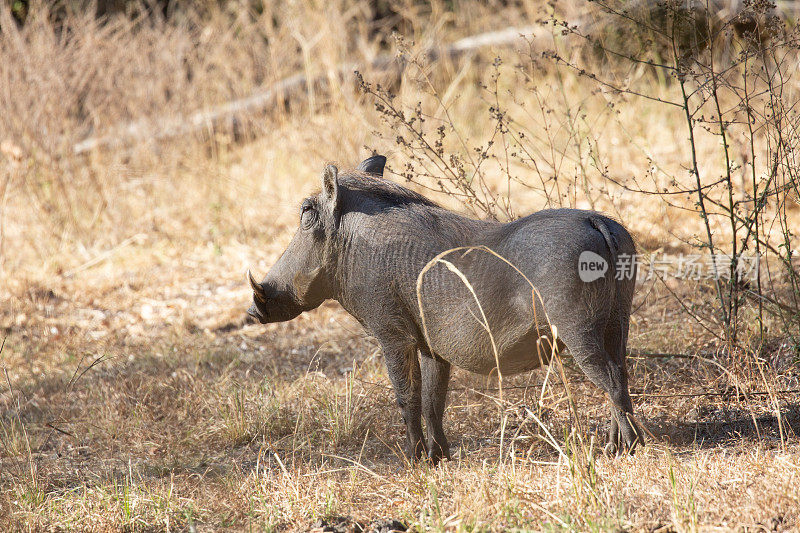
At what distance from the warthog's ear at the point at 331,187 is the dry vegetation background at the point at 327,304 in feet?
1.24

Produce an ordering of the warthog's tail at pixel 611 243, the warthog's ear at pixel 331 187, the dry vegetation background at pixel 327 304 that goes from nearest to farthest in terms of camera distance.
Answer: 1. the warthog's tail at pixel 611 243
2. the dry vegetation background at pixel 327 304
3. the warthog's ear at pixel 331 187

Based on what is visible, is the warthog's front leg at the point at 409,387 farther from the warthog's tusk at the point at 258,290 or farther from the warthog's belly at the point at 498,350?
the warthog's tusk at the point at 258,290

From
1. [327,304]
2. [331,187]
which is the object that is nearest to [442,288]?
[331,187]

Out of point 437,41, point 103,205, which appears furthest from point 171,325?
point 437,41

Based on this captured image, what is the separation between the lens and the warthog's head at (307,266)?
10.5 feet

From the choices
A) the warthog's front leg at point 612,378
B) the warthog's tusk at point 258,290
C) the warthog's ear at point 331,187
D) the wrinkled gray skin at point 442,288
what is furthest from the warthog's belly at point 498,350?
the warthog's tusk at point 258,290

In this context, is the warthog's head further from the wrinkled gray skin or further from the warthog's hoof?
the warthog's hoof

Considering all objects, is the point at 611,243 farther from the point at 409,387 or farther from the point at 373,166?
the point at 373,166

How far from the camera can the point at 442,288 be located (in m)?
3.01

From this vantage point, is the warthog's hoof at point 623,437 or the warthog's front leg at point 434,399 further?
the warthog's front leg at point 434,399

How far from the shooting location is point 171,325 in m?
5.75

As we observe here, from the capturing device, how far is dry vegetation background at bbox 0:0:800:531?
2.88 meters

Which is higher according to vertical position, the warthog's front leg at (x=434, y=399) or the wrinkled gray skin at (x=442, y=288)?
the wrinkled gray skin at (x=442, y=288)

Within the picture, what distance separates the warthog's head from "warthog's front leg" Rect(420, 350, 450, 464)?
497 mm
